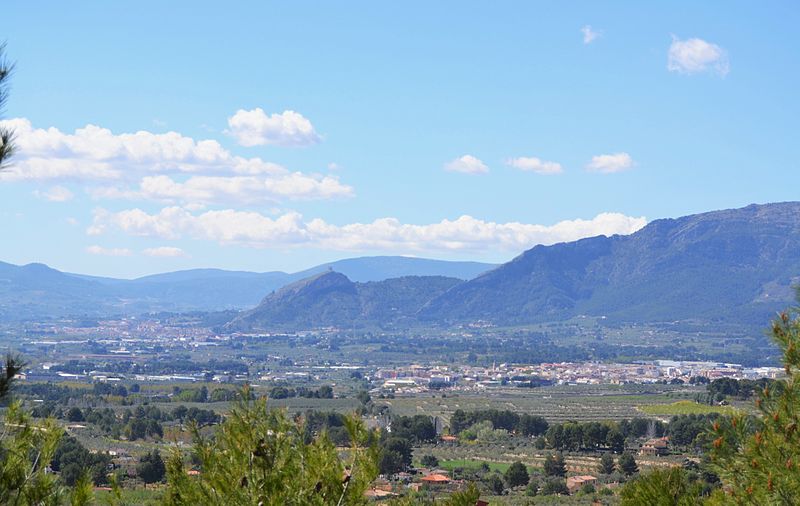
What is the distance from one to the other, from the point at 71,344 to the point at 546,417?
4313 inches

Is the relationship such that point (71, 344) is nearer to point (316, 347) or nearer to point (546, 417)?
point (316, 347)

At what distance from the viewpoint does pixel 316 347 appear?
6668 inches

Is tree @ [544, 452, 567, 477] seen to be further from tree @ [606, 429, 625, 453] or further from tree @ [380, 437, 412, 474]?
tree @ [606, 429, 625, 453]

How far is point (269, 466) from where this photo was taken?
23.6 ft

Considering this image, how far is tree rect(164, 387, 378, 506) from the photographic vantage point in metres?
6.90

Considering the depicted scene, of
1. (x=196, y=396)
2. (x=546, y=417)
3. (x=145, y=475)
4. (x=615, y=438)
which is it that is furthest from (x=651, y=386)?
(x=145, y=475)

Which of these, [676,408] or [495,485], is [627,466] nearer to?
[495,485]

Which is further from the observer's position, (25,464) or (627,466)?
(627,466)

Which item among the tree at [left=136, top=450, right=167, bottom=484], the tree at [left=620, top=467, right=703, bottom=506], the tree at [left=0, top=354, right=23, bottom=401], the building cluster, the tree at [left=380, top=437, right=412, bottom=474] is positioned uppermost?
the tree at [left=0, top=354, right=23, bottom=401]

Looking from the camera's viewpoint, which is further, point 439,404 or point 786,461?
point 439,404

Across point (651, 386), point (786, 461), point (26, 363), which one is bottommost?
point (651, 386)

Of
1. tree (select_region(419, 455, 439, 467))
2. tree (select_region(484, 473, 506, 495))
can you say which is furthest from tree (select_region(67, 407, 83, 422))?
tree (select_region(484, 473, 506, 495))

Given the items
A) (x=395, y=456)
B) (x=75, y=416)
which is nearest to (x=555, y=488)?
(x=395, y=456)

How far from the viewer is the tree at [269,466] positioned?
22.6ft
